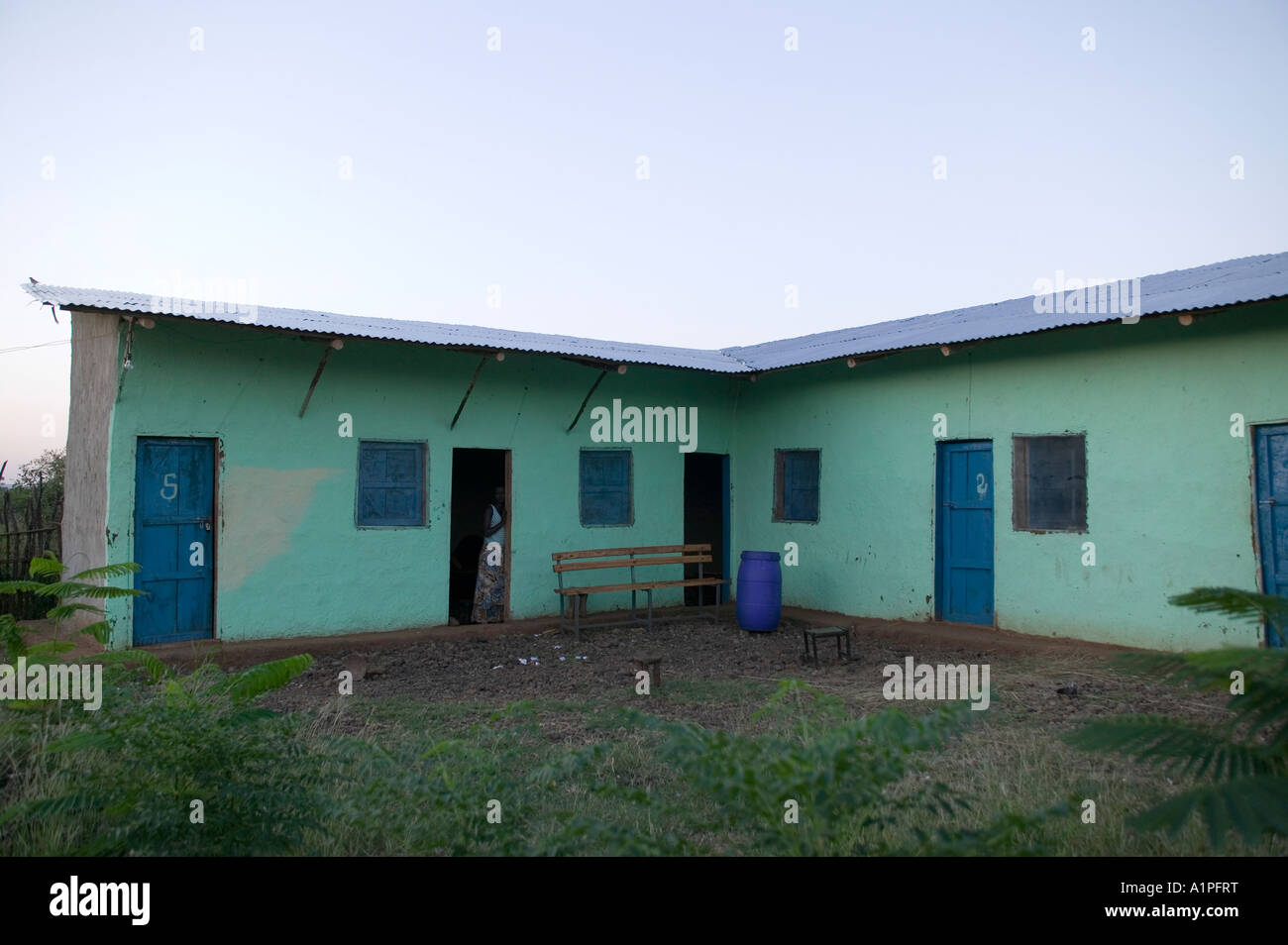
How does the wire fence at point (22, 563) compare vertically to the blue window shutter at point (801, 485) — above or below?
below

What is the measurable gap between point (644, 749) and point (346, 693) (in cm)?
321

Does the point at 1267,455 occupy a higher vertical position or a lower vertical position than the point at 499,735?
higher

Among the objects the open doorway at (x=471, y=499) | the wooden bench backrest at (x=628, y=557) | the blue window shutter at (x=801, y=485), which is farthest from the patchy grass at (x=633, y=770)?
the open doorway at (x=471, y=499)

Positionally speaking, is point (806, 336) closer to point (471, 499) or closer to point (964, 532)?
point (964, 532)

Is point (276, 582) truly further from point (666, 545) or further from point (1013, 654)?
point (1013, 654)

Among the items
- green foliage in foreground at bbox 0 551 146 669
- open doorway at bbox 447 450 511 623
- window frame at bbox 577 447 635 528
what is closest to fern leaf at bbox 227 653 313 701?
green foliage in foreground at bbox 0 551 146 669

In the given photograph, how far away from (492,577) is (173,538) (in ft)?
11.5

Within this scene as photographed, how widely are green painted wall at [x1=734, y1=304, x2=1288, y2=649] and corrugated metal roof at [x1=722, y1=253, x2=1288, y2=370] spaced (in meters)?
0.28

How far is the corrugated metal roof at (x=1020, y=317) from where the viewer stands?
765 cm

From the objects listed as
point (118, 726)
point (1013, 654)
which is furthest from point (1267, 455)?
point (118, 726)

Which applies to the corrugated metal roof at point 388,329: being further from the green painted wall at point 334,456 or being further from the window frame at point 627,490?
the window frame at point 627,490

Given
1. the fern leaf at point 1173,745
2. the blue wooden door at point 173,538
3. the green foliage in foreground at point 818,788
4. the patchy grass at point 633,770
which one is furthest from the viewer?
the blue wooden door at point 173,538

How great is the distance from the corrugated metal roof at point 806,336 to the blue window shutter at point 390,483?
134 cm

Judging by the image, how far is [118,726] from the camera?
375 cm
